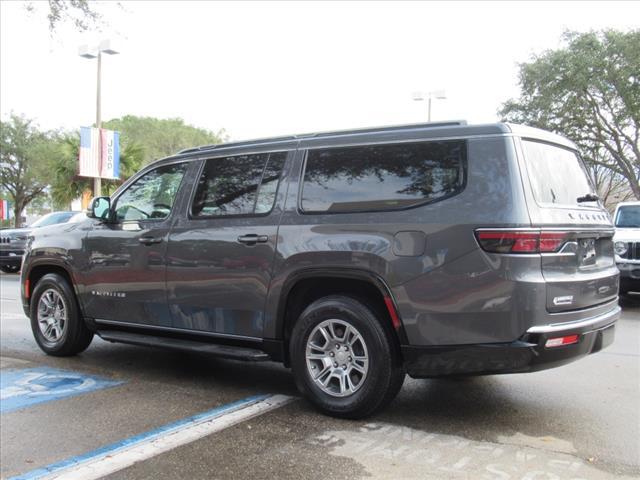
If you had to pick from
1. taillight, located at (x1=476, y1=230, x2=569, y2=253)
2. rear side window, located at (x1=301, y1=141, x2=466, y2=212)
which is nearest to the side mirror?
rear side window, located at (x1=301, y1=141, x2=466, y2=212)

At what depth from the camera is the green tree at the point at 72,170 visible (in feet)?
89.0

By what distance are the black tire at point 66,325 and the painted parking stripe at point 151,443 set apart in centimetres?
237

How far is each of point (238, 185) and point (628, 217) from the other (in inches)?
335

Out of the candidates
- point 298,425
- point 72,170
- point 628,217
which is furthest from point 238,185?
point 72,170

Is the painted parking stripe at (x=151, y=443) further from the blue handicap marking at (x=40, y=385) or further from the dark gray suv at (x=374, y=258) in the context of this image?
the blue handicap marking at (x=40, y=385)

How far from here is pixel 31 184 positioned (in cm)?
4509

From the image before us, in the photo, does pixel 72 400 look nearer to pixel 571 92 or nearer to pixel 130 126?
pixel 571 92

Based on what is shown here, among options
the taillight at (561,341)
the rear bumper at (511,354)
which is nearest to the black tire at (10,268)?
the rear bumper at (511,354)

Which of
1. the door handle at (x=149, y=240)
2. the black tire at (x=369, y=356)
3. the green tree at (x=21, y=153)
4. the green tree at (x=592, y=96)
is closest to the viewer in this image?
the black tire at (x=369, y=356)

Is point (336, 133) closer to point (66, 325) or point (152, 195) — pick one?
point (152, 195)

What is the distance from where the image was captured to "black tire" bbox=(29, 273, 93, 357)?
6.20 m

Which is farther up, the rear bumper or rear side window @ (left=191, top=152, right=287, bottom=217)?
rear side window @ (left=191, top=152, right=287, bottom=217)

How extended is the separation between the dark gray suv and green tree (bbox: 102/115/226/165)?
37185 mm

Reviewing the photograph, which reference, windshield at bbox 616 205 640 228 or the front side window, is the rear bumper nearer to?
the front side window
